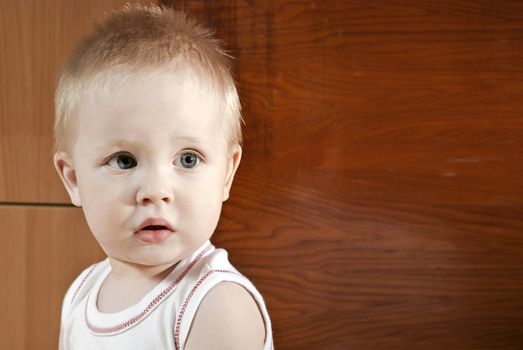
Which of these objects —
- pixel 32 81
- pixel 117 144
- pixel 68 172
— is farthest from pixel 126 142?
pixel 32 81

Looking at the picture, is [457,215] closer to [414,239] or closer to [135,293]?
[414,239]

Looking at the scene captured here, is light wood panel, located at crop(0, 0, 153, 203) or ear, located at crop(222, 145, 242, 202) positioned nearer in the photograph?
ear, located at crop(222, 145, 242, 202)

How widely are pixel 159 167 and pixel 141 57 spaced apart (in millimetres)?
132

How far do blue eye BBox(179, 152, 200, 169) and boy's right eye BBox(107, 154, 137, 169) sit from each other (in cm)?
6

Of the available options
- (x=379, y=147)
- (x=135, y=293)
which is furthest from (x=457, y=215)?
(x=135, y=293)

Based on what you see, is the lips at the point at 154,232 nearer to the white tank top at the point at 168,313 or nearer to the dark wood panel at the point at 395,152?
the white tank top at the point at 168,313

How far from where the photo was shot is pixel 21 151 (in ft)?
3.95

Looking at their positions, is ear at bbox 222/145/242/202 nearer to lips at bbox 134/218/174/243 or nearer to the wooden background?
lips at bbox 134/218/174/243

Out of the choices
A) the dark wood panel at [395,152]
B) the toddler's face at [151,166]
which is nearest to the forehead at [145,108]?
the toddler's face at [151,166]

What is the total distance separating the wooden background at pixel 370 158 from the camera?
1129 mm

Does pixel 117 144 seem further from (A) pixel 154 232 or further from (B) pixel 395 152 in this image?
(B) pixel 395 152

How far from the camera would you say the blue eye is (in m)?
0.81

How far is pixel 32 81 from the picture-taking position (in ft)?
3.90

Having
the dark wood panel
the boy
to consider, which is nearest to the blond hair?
the boy
